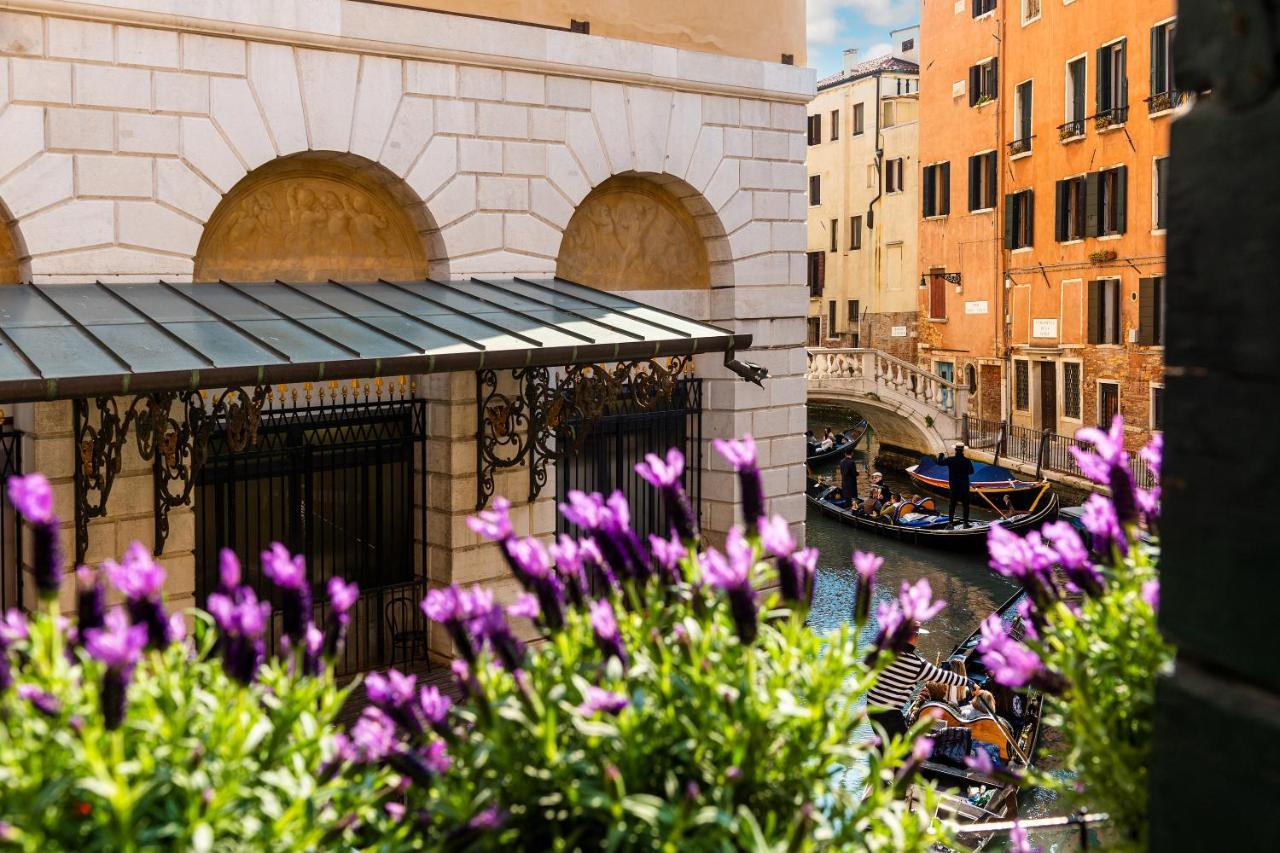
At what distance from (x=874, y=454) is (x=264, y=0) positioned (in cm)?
2931

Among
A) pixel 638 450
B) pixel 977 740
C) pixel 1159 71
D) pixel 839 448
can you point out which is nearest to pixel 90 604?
pixel 638 450

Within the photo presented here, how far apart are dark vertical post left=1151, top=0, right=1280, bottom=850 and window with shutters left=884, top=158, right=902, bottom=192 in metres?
40.1

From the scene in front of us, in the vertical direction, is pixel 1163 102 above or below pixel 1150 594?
above

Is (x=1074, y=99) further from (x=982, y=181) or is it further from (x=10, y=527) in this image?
(x=10, y=527)

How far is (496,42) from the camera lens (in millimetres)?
10703

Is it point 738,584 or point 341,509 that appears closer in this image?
point 738,584

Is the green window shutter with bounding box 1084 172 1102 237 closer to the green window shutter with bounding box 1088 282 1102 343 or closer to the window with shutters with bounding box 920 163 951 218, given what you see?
the green window shutter with bounding box 1088 282 1102 343

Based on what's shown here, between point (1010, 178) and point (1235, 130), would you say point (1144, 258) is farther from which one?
point (1235, 130)

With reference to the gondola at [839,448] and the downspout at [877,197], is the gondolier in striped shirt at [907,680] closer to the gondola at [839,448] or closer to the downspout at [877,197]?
the gondola at [839,448]

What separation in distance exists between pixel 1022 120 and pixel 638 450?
73.4ft

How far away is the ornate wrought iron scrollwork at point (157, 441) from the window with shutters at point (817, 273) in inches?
1563

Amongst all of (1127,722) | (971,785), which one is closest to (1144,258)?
(971,785)

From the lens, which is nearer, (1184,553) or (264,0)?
(1184,553)

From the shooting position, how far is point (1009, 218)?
104ft
